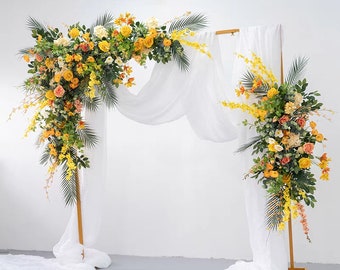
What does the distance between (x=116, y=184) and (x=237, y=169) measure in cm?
137

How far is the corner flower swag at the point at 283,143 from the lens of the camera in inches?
145

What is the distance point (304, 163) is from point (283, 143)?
221mm

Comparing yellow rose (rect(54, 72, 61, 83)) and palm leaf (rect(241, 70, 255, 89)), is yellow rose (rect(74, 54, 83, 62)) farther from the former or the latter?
palm leaf (rect(241, 70, 255, 89))

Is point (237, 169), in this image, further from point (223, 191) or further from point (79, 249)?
point (79, 249)

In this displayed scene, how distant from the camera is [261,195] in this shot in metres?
3.93

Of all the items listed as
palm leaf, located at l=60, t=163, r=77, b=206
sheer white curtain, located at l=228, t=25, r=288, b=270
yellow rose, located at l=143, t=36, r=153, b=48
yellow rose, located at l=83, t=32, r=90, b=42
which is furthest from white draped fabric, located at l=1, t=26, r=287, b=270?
yellow rose, located at l=83, t=32, r=90, b=42

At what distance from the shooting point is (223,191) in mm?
4961

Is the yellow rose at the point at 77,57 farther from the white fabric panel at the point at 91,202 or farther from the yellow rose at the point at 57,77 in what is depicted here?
the white fabric panel at the point at 91,202

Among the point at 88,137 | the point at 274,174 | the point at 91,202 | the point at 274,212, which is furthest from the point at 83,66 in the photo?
the point at 274,212

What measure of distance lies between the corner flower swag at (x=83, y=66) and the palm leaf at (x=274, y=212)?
1345mm

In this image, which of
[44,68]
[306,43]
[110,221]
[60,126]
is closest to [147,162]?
[110,221]

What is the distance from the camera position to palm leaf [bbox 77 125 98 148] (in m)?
4.40

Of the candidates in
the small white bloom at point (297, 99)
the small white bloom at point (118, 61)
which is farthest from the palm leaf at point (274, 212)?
the small white bloom at point (118, 61)

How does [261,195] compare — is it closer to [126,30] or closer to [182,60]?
[182,60]
